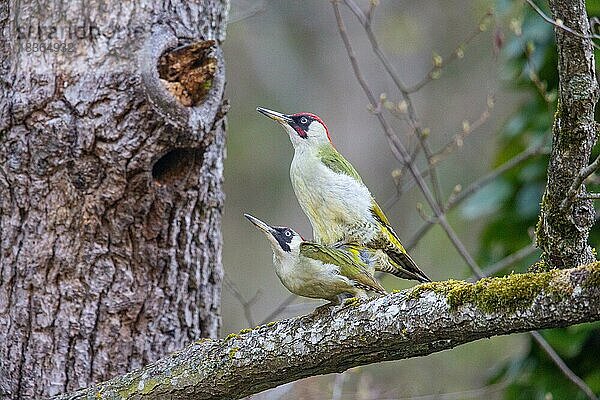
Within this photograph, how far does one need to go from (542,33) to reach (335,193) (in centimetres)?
287

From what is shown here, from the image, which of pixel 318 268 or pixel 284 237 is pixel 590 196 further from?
pixel 284 237

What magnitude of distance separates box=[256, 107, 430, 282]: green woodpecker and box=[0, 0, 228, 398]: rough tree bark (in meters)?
0.48

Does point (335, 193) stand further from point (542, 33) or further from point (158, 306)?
point (542, 33)

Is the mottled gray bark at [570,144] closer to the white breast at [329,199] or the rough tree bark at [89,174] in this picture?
the white breast at [329,199]

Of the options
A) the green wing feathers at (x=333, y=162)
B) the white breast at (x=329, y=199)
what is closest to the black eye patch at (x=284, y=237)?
the white breast at (x=329, y=199)

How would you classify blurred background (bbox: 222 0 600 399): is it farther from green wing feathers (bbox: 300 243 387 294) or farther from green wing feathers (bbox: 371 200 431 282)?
green wing feathers (bbox: 300 243 387 294)

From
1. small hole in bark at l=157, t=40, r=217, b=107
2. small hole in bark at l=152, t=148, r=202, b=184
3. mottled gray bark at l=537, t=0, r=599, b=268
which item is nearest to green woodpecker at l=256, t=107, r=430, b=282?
small hole in bark at l=157, t=40, r=217, b=107

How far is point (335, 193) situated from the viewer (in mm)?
3146

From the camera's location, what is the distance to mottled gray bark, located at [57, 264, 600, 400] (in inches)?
87.9

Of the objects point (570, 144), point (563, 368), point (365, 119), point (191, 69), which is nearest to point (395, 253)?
point (570, 144)

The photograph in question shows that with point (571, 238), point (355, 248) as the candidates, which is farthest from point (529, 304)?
point (355, 248)

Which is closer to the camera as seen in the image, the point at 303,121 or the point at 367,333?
the point at 367,333

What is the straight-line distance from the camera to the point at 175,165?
3.64 meters

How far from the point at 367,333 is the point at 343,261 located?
0.48 metres
